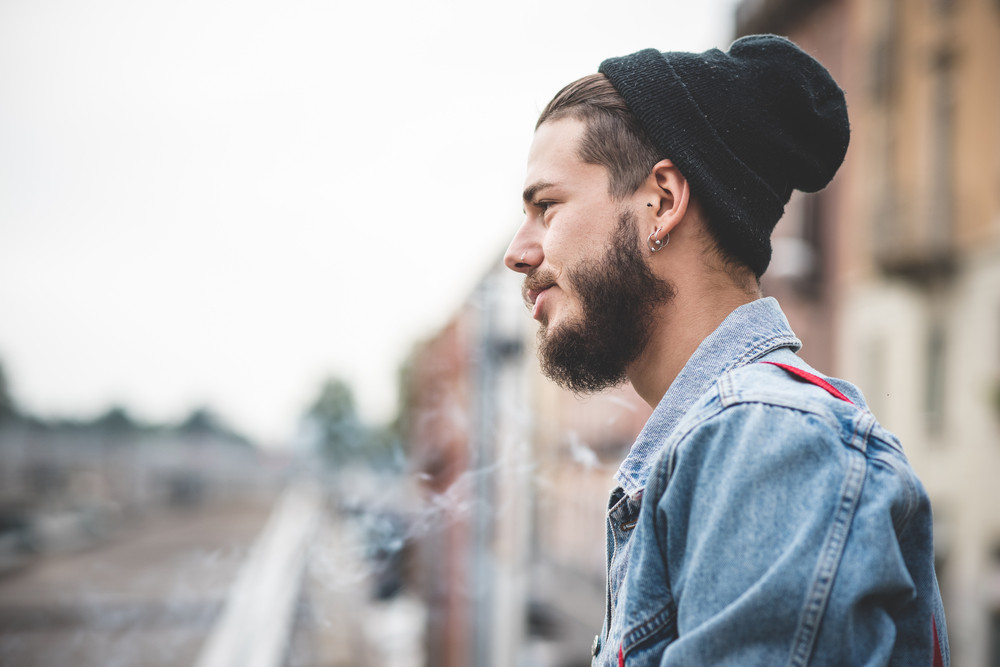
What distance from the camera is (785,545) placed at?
76 cm

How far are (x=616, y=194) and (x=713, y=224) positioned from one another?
0.16 m

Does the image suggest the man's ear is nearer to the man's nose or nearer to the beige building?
the man's nose

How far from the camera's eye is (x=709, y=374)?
106 cm

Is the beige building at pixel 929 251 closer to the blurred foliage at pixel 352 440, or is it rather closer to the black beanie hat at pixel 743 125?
the black beanie hat at pixel 743 125

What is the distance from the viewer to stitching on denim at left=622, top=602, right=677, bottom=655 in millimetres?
874

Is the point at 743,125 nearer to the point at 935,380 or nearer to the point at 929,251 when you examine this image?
the point at 929,251

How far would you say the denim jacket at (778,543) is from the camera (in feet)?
2.43

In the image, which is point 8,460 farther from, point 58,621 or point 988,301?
point 988,301

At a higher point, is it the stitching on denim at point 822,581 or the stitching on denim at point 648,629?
the stitching on denim at point 822,581

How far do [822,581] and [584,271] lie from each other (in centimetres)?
59

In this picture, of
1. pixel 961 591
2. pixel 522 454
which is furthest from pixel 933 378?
pixel 522 454

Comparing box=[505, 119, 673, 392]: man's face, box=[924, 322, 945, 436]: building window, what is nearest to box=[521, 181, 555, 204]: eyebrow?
box=[505, 119, 673, 392]: man's face

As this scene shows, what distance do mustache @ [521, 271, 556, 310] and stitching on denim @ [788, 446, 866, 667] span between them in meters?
0.58

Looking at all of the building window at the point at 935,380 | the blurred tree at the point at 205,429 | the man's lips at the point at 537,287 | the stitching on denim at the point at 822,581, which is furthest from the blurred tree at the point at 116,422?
the stitching on denim at the point at 822,581
